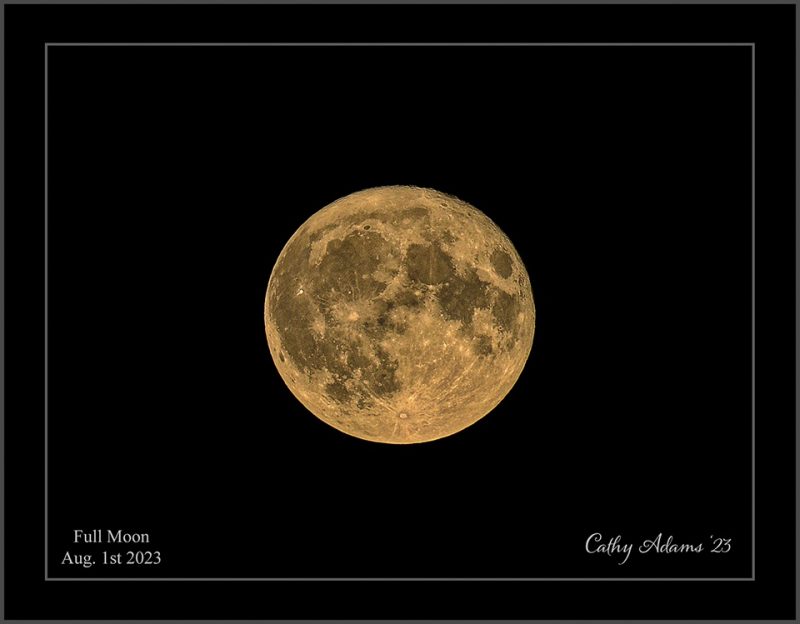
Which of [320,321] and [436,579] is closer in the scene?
[320,321]

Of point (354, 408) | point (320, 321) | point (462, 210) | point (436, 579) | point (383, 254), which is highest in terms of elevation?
point (462, 210)

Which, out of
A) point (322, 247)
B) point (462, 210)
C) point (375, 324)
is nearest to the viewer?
point (375, 324)

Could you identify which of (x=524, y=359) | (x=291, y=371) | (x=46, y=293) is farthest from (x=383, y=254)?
(x=46, y=293)

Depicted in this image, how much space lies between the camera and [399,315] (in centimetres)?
360

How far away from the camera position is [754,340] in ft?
14.1

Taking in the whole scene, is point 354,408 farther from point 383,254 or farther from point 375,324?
point 383,254

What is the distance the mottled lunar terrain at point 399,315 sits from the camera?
3635 millimetres

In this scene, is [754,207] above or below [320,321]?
above

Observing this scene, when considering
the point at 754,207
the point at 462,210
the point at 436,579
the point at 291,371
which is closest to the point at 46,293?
the point at 291,371

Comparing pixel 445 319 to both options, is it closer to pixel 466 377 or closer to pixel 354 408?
pixel 466 377

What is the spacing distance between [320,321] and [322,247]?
455 millimetres

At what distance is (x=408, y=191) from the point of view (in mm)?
4145

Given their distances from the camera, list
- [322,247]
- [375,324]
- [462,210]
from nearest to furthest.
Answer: [375,324] → [322,247] → [462,210]

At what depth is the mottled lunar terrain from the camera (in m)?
3.63
